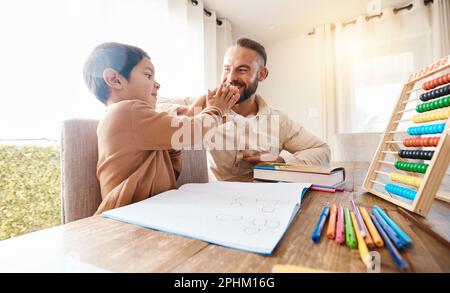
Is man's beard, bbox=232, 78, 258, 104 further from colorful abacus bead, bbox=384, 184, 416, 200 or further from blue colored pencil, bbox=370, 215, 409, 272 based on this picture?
blue colored pencil, bbox=370, 215, 409, 272

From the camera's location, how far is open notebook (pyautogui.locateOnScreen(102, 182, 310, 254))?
284 mm

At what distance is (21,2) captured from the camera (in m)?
1.05

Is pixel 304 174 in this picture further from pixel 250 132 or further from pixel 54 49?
pixel 54 49

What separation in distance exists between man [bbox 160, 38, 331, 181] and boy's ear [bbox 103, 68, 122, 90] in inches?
22.3

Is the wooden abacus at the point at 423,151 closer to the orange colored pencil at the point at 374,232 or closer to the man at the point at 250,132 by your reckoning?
the orange colored pencil at the point at 374,232

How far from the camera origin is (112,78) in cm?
69

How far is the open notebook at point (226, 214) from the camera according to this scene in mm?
284

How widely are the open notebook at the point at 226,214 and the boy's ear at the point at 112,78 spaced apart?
413 millimetres

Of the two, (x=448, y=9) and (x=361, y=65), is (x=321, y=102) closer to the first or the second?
(x=361, y=65)

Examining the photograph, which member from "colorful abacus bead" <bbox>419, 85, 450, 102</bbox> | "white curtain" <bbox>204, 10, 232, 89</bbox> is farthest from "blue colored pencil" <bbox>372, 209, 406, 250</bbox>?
"white curtain" <bbox>204, 10, 232, 89</bbox>

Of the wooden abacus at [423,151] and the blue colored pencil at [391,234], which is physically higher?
the wooden abacus at [423,151]

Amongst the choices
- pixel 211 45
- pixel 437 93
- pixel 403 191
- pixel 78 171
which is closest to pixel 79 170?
pixel 78 171

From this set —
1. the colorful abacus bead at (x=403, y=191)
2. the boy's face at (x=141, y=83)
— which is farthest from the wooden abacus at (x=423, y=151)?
the boy's face at (x=141, y=83)

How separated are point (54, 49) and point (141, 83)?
0.85 metres
